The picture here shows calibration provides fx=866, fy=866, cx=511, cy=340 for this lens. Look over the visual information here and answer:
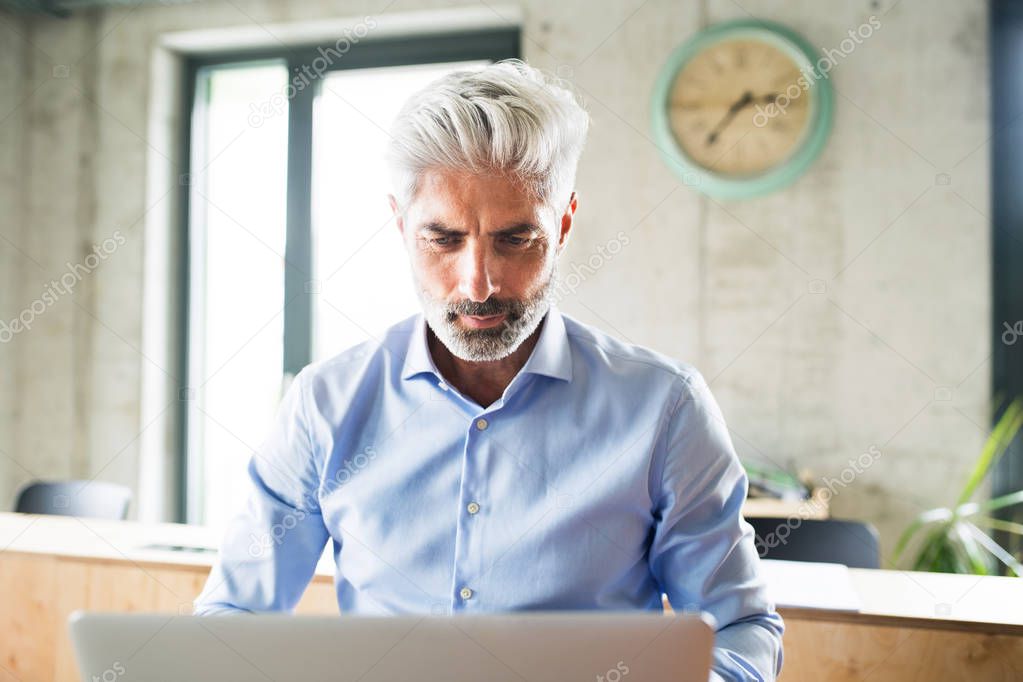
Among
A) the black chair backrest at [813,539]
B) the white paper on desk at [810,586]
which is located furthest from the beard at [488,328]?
the black chair backrest at [813,539]

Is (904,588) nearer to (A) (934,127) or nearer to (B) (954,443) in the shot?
(B) (954,443)

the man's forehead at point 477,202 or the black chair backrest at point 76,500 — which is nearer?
the man's forehead at point 477,202

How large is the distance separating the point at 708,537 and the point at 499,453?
32 cm

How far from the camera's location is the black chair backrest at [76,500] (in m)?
2.64

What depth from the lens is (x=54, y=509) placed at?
268 centimetres

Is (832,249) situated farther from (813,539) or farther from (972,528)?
(813,539)

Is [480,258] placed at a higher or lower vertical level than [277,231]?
higher

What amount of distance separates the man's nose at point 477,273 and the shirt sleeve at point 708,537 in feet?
1.08

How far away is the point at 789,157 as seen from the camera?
126 inches

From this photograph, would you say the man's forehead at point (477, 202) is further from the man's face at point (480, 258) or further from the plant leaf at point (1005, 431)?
the plant leaf at point (1005, 431)

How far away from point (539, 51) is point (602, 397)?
251cm

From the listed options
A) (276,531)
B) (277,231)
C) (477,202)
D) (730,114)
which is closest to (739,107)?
(730,114)

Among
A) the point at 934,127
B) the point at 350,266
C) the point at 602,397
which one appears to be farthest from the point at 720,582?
the point at 350,266

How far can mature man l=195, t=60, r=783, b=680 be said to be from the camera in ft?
4.02
